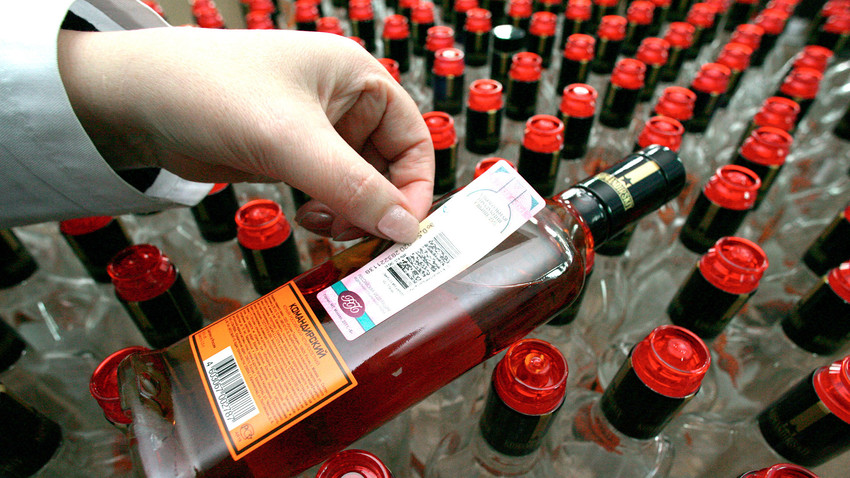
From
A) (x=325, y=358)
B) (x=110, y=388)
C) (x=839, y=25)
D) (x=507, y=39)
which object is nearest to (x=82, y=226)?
(x=110, y=388)

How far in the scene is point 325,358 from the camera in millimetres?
463

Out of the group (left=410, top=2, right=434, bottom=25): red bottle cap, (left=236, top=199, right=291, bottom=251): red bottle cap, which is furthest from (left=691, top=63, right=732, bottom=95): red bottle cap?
(left=236, top=199, right=291, bottom=251): red bottle cap

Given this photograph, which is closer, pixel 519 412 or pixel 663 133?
pixel 519 412

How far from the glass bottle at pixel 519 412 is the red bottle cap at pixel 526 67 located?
634mm

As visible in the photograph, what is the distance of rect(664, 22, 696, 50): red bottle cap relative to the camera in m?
1.20

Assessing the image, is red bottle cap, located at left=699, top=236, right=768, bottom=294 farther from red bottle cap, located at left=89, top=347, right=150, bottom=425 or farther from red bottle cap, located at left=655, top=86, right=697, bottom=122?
red bottle cap, located at left=89, top=347, right=150, bottom=425

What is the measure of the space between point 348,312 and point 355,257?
11 cm

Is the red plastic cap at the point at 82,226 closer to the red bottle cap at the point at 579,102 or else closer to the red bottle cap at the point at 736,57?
the red bottle cap at the point at 579,102

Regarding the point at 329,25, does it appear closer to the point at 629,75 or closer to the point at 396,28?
the point at 396,28

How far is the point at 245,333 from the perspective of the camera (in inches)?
19.1

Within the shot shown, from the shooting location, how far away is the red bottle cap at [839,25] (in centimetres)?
130

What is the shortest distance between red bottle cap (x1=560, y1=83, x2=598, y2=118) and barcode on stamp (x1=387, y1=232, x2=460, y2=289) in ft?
1.65

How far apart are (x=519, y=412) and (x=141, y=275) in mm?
555

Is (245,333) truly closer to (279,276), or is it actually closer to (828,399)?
(279,276)
